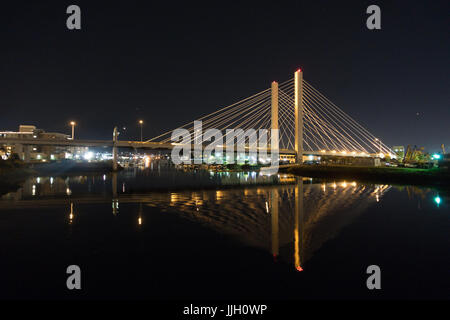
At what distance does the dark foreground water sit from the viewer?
5.46 m

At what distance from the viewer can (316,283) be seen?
562cm

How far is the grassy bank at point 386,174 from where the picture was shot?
2552 cm

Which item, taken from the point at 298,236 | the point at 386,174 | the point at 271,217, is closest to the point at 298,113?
the point at 386,174

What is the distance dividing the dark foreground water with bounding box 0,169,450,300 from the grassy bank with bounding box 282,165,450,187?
15302mm

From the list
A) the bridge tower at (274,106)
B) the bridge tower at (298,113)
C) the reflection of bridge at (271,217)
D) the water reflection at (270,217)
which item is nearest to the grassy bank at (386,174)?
the bridge tower at (298,113)

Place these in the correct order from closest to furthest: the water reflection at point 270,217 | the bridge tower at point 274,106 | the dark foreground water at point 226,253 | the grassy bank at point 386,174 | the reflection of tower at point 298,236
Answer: the dark foreground water at point 226,253
the reflection of tower at point 298,236
the water reflection at point 270,217
the grassy bank at point 386,174
the bridge tower at point 274,106

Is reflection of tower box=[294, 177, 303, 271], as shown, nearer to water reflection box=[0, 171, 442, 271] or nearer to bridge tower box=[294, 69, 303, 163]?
water reflection box=[0, 171, 442, 271]

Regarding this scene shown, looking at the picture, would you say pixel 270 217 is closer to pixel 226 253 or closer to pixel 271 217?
pixel 271 217

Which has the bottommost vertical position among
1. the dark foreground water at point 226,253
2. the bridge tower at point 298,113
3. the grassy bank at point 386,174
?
the dark foreground water at point 226,253

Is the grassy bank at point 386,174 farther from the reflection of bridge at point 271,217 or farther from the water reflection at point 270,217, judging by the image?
the water reflection at point 270,217

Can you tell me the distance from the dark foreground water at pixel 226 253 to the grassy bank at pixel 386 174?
50.2 ft

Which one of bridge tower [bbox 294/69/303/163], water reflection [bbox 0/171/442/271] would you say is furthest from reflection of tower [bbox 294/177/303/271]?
bridge tower [bbox 294/69/303/163]

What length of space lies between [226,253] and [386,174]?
94.6ft
